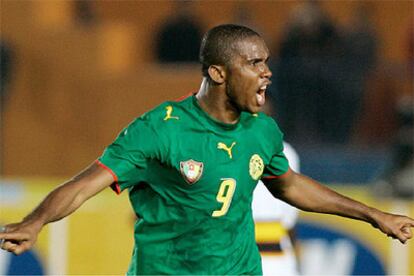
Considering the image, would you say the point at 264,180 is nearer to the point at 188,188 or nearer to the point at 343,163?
the point at 188,188

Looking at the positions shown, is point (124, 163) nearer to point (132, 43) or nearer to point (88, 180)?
point (88, 180)

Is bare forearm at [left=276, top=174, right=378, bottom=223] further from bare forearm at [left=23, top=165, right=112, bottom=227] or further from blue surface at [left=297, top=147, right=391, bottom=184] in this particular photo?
blue surface at [left=297, top=147, right=391, bottom=184]

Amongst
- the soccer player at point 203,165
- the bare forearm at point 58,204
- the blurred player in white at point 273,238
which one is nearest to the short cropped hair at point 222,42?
the soccer player at point 203,165

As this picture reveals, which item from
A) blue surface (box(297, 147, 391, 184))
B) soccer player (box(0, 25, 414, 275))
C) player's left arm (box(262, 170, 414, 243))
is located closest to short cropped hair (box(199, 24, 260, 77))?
soccer player (box(0, 25, 414, 275))

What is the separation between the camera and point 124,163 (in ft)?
18.3

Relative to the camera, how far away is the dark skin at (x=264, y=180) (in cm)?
514

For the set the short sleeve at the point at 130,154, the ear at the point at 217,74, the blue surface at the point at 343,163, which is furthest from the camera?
the blue surface at the point at 343,163

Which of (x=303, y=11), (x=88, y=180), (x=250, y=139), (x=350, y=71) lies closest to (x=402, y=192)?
(x=350, y=71)

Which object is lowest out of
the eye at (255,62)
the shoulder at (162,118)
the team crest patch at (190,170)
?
the team crest patch at (190,170)

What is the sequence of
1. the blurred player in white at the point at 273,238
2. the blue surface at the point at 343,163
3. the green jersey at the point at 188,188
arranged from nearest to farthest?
the green jersey at the point at 188,188 < the blurred player in white at the point at 273,238 < the blue surface at the point at 343,163

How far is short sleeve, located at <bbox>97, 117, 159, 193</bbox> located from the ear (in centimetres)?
39

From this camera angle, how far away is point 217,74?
5.80m

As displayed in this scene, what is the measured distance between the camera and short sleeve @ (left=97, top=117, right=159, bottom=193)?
5582mm

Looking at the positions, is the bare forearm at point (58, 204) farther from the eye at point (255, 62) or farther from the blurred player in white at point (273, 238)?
the blurred player in white at point (273, 238)
